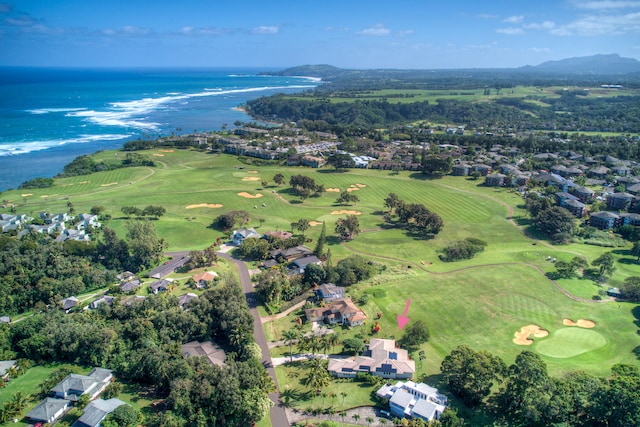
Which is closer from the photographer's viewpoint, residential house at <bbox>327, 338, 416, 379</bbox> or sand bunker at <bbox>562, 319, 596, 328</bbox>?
residential house at <bbox>327, 338, 416, 379</bbox>

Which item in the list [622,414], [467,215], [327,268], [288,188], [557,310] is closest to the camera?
[622,414]

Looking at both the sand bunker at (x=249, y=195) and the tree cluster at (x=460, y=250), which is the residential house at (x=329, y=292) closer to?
the tree cluster at (x=460, y=250)

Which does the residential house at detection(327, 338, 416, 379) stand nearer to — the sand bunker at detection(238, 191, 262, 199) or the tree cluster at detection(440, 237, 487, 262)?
the tree cluster at detection(440, 237, 487, 262)

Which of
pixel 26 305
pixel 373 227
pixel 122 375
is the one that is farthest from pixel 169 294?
pixel 373 227

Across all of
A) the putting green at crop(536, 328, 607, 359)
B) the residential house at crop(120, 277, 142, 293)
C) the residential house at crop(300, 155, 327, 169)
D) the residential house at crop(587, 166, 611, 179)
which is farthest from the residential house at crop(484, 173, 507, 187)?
the residential house at crop(120, 277, 142, 293)

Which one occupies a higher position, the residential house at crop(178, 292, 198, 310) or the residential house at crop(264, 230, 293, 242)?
the residential house at crop(264, 230, 293, 242)

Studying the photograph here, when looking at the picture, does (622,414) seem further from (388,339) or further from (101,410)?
(101,410)

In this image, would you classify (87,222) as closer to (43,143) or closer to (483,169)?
(483,169)
